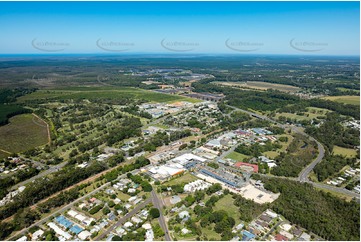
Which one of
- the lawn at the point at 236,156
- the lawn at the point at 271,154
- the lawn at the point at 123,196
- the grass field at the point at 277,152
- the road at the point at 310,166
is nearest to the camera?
the lawn at the point at 123,196

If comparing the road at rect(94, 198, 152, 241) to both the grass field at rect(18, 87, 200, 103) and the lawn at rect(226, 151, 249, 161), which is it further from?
the grass field at rect(18, 87, 200, 103)

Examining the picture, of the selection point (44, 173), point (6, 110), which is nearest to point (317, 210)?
point (44, 173)

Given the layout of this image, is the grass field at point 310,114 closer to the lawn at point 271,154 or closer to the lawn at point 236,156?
the lawn at point 271,154

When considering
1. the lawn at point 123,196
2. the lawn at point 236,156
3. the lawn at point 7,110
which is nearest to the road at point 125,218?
the lawn at point 123,196

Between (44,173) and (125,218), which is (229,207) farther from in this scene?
(44,173)

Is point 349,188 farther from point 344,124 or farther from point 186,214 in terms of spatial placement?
point 344,124

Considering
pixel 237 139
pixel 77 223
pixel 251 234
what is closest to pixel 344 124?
pixel 237 139

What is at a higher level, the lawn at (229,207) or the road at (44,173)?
the lawn at (229,207)
